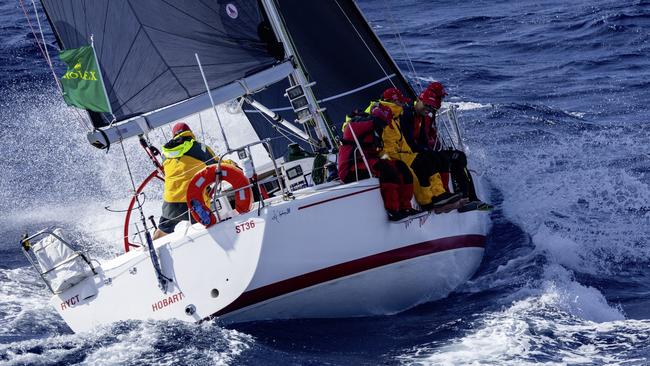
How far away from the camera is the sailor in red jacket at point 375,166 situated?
7148 millimetres

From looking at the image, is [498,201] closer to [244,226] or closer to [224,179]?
[224,179]

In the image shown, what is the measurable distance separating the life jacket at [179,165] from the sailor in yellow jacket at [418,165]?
1.45 meters

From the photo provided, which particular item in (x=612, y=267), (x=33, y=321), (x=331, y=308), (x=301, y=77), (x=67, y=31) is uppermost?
(x=67, y=31)

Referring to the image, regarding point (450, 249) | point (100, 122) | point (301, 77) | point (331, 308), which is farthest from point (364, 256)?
point (100, 122)

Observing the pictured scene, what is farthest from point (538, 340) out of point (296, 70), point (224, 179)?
point (296, 70)

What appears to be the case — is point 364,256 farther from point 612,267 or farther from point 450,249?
point 612,267

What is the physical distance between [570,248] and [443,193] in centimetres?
185

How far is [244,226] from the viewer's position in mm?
6879

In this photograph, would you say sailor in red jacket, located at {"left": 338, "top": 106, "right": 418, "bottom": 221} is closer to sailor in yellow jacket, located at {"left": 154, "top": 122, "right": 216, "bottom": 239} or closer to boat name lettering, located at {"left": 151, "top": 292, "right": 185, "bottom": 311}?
sailor in yellow jacket, located at {"left": 154, "top": 122, "right": 216, "bottom": 239}

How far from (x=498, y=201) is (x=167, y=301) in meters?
4.77

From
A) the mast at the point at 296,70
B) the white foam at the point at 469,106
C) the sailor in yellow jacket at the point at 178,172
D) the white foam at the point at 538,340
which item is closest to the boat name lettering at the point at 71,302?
the sailor in yellow jacket at the point at 178,172

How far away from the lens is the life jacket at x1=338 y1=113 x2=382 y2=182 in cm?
725

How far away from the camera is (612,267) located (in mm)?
8508

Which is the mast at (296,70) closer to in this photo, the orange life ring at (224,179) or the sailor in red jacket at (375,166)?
the sailor in red jacket at (375,166)
